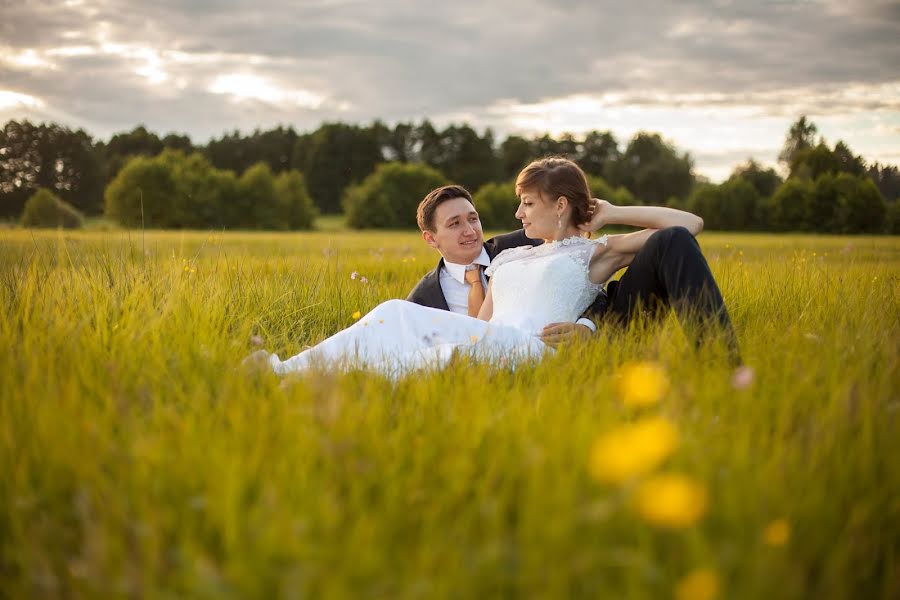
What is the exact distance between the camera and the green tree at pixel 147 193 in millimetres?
51000

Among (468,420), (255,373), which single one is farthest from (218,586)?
(255,373)

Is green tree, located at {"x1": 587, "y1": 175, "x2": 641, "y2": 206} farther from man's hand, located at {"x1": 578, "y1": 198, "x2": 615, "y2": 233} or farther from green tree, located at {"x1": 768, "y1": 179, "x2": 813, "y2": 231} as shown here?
man's hand, located at {"x1": 578, "y1": 198, "x2": 615, "y2": 233}

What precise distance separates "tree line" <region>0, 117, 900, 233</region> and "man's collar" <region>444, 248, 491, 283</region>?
1535 inches

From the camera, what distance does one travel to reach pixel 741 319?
482 centimetres

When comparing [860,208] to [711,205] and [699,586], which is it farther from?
[699,586]

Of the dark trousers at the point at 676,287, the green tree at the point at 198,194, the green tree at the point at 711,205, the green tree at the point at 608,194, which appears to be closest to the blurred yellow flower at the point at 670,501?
the dark trousers at the point at 676,287

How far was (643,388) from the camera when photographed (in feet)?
7.37

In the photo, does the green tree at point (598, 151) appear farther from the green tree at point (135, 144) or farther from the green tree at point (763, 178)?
the green tree at point (135, 144)

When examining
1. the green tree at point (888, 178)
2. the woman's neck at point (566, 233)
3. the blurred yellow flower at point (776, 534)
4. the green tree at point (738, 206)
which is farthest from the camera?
the green tree at point (738, 206)

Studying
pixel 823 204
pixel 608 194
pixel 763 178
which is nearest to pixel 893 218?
pixel 823 204

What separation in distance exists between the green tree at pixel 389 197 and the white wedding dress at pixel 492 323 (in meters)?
54.0

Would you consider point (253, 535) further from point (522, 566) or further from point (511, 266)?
point (511, 266)

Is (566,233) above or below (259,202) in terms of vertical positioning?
below

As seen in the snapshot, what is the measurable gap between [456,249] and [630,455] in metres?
3.94
